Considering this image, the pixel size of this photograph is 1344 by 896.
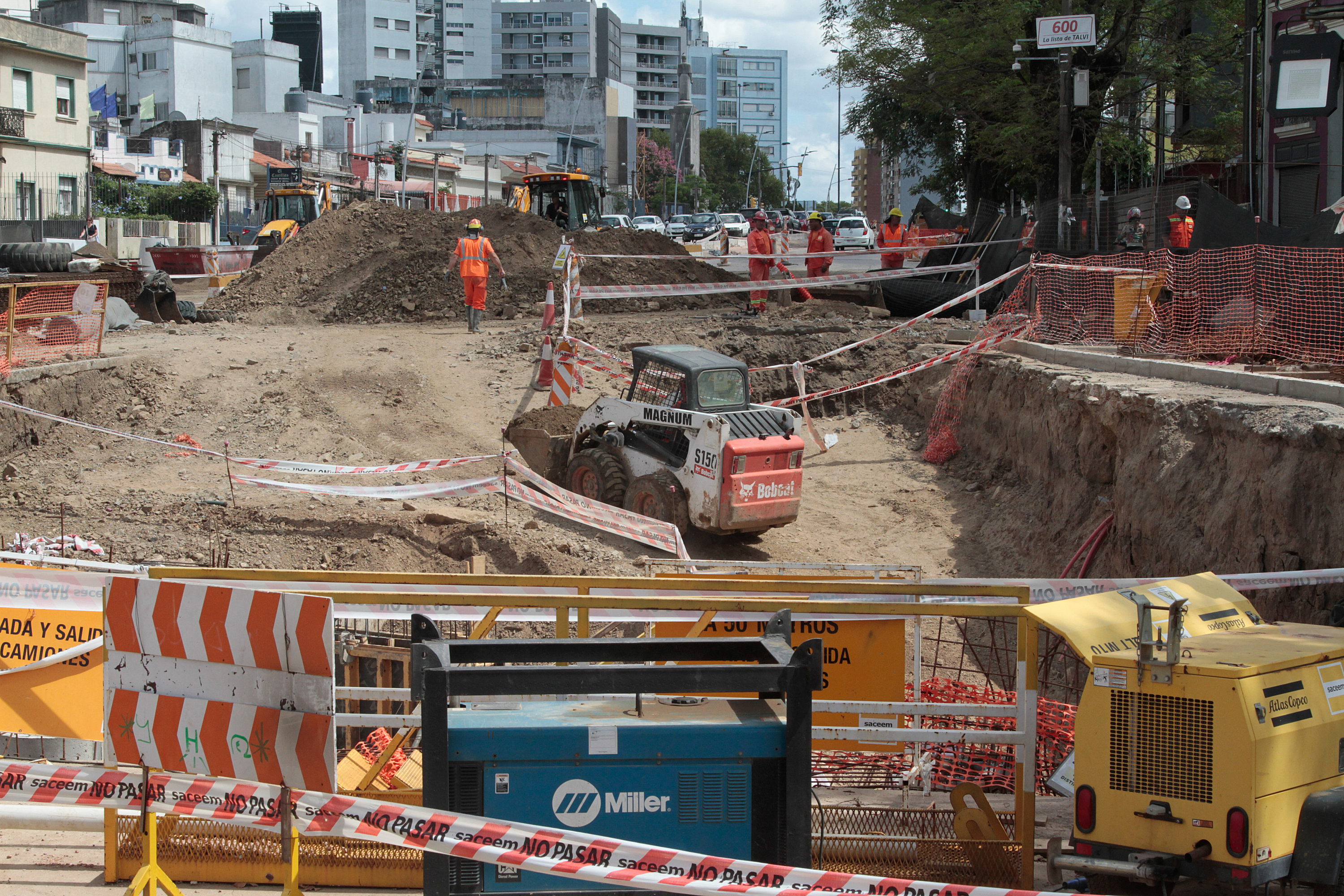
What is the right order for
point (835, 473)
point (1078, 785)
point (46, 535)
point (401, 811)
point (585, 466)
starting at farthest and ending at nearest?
point (835, 473)
point (585, 466)
point (46, 535)
point (1078, 785)
point (401, 811)

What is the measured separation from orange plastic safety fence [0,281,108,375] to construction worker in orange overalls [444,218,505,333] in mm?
5512

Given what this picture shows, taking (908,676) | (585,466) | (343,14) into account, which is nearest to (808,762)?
(908,676)

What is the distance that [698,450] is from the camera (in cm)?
1135

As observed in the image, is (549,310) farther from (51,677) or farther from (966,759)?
(51,677)

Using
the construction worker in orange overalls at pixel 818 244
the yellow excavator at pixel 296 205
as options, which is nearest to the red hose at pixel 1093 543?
the construction worker in orange overalls at pixel 818 244

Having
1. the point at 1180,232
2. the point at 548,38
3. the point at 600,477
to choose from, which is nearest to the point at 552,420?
the point at 600,477

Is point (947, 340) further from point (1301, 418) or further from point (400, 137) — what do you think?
point (400, 137)

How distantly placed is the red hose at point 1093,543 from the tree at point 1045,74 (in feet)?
40.7

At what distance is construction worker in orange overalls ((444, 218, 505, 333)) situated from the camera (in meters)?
18.6

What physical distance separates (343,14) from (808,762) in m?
121

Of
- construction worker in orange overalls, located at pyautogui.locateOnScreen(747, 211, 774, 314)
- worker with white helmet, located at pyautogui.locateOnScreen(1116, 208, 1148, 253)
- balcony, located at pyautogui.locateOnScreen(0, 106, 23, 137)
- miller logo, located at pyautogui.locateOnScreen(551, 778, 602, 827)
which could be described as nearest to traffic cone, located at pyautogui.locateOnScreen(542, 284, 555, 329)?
construction worker in orange overalls, located at pyautogui.locateOnScreen(747, 211, 774, 314)

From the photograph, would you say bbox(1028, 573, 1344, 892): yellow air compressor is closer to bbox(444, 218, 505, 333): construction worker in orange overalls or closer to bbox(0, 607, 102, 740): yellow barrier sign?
bbox(0, 607, 102, 740): yellow barrier sign

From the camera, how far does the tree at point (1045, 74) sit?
23359 millimetres

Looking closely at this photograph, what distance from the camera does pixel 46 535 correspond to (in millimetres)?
10555
